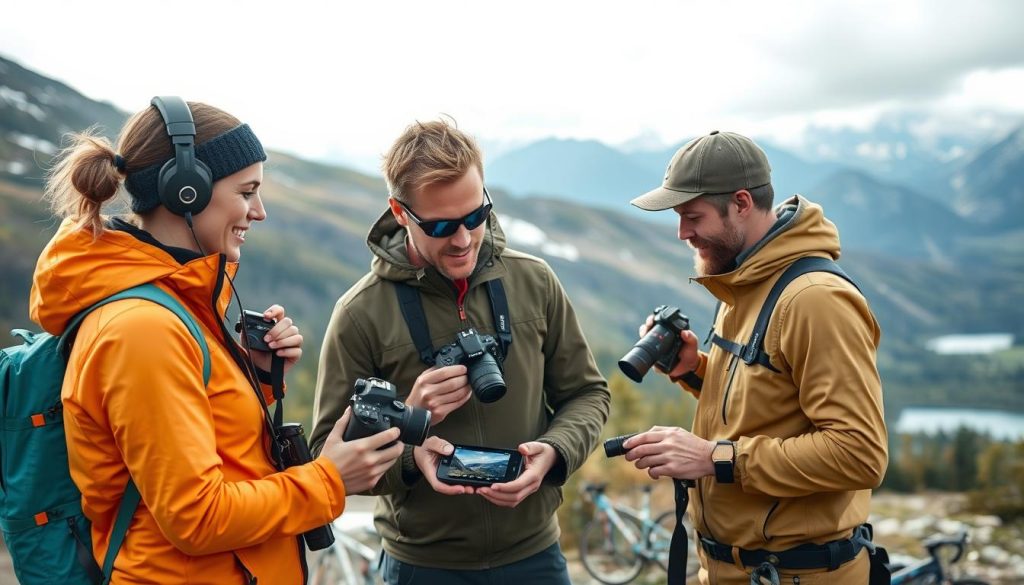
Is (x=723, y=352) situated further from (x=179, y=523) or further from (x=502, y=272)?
(x=179, y=523)

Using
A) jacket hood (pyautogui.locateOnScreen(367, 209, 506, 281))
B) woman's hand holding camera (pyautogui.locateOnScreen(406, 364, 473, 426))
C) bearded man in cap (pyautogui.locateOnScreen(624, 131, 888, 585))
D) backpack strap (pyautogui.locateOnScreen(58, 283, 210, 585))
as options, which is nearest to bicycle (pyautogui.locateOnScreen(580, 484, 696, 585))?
bearded man in cap (pyautogui.locateOnScreen(624, 131, 888, 585))

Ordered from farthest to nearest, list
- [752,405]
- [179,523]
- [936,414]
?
[936,414] < [752,405] < [179,523]

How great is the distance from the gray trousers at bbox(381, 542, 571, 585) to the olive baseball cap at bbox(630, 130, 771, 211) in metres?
1.70

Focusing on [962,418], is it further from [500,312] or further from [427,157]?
[427,157]

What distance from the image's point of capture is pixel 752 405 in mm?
3314

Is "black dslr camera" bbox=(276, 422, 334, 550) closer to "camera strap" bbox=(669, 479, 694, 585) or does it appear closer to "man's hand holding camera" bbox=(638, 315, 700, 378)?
"camera strap" bbox=(669, 479, 694, 585)

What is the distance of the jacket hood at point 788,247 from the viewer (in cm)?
331

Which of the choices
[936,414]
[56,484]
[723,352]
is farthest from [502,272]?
[936,414]

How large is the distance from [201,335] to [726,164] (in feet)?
7.54

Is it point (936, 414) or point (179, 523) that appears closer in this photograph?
point (179, 523)

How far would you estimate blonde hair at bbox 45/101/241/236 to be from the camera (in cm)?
245

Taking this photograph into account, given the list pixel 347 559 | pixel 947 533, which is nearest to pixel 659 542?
pixel 947 533

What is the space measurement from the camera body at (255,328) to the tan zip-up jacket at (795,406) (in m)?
1.94

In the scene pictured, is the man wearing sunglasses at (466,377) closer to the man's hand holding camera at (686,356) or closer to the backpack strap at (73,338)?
the man's hand holding camera at (686,356)
